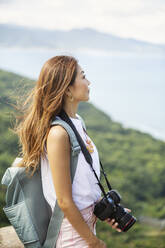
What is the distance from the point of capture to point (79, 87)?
1489 mm

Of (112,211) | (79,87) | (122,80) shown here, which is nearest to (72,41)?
(122,80)

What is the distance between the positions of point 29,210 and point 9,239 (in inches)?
29.3

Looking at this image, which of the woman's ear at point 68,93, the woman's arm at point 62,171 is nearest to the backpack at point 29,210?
the woman's arm at point 62,171

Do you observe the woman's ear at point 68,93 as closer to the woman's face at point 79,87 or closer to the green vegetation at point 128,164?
the woman's face at point 79,87

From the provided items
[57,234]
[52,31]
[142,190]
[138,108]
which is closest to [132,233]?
[142,190]

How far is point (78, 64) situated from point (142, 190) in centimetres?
1019

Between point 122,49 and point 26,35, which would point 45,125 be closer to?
point 26,35

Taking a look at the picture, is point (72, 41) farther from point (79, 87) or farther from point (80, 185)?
point (80, 185)

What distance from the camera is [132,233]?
7715 mm

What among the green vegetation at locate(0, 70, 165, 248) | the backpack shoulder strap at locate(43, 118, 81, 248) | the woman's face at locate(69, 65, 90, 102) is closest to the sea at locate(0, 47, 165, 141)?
the green vegetation at locate(0, 70, 165, 248)

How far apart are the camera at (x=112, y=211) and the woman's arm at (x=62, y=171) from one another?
0.10 m

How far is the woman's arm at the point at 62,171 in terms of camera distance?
4.26ft

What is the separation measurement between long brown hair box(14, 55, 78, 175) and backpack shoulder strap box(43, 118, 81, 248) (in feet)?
0.23

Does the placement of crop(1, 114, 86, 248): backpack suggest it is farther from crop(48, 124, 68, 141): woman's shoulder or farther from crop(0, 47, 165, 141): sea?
crop(0, 47, 165, 141): sea
